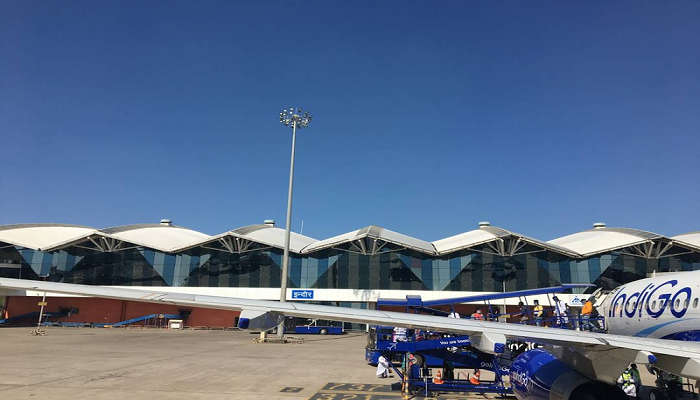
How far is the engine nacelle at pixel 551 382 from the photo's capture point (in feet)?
31.7

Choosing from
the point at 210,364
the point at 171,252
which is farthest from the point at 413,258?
the point at 210,364

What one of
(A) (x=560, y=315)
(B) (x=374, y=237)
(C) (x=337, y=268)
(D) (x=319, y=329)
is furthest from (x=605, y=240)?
(A) (x=560, y=315)

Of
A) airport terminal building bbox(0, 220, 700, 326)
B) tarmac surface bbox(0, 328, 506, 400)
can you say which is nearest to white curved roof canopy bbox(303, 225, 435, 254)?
airport terminal building bbox(0, 220, 700, 326)

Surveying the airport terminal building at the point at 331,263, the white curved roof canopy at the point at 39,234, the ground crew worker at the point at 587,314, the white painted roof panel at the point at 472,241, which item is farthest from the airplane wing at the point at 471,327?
the white curved roof canopy at the point at 39,234

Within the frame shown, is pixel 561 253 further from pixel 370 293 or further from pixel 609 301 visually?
pixel 609 301

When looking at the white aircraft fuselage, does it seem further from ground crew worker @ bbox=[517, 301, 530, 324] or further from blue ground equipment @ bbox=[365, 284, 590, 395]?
ground crew worker @ bbox=[517, 301, 530, 324]

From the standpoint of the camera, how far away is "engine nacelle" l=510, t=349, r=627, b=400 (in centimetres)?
967

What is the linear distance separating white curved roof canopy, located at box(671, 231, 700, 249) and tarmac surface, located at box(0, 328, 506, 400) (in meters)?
54.6

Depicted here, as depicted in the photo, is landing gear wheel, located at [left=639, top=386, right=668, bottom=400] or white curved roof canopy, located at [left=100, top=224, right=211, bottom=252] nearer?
landing gear wheel, located at [left=639, top=386, right=668, bottom=400]

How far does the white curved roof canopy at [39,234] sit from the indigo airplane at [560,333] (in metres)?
67.8

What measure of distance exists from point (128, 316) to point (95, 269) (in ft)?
30.0

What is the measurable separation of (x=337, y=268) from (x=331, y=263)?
3.89 ft

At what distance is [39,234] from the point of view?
71188 mm

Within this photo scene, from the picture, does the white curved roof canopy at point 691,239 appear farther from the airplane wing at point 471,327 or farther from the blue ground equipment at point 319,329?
the airplane wing at point 471,327
